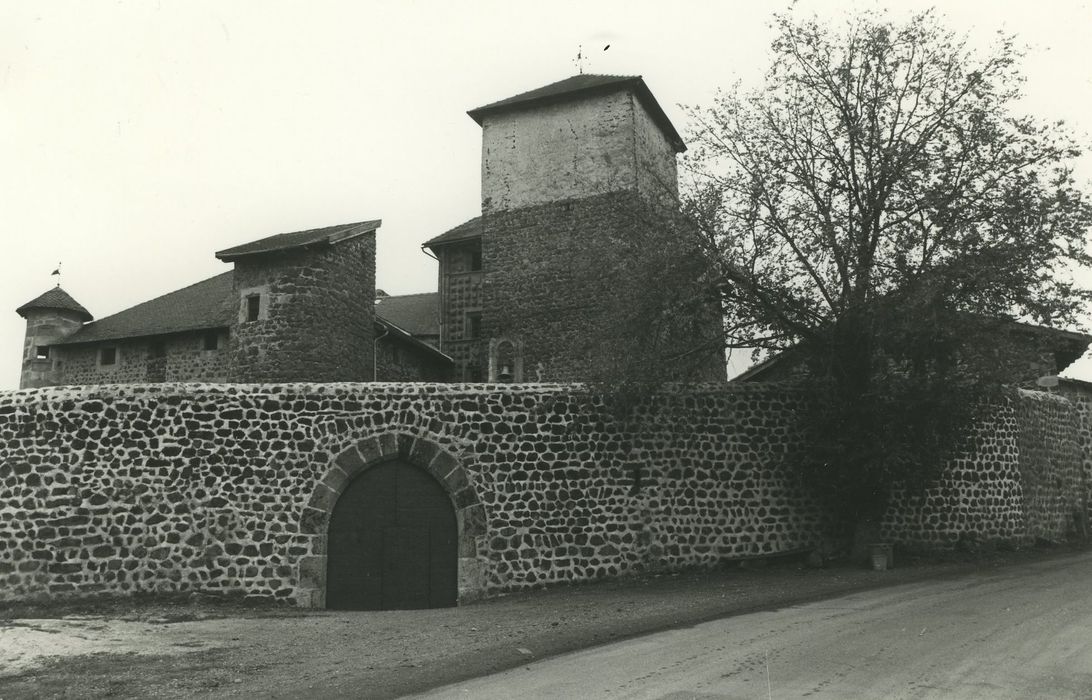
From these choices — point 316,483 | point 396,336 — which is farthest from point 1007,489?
point 396,336

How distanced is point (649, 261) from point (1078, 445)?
38.5 feet

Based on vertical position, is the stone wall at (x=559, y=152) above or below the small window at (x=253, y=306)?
above

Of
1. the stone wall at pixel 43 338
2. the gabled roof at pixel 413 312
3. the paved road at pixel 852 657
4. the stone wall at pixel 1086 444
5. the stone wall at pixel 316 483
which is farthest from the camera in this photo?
the gabled roof at pixel 413 312

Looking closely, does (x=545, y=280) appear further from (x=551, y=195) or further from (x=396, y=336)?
(x=396, y=336)

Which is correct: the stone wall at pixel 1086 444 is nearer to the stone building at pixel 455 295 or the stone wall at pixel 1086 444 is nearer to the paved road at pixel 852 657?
the stone building at pixel 455 295

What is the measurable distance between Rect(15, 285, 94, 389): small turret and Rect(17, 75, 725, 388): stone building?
4cm

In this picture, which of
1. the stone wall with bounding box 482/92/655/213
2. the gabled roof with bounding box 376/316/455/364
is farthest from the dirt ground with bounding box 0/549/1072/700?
the stone wall with bounding box 482/92/655/213

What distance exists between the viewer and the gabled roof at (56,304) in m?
27.4

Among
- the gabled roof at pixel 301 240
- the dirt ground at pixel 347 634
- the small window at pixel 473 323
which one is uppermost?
the gabled roof at pixel 301 240

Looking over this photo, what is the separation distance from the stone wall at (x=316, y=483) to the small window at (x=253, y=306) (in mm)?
7688

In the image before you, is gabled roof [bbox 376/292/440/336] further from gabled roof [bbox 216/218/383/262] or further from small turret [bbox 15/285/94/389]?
small turret [bbox 15/285/94/389]

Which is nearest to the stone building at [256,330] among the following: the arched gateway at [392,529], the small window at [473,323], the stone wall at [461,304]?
the stone wall at [461,304]

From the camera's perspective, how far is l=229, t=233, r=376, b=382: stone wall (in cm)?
2039

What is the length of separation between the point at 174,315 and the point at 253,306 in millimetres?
5565
